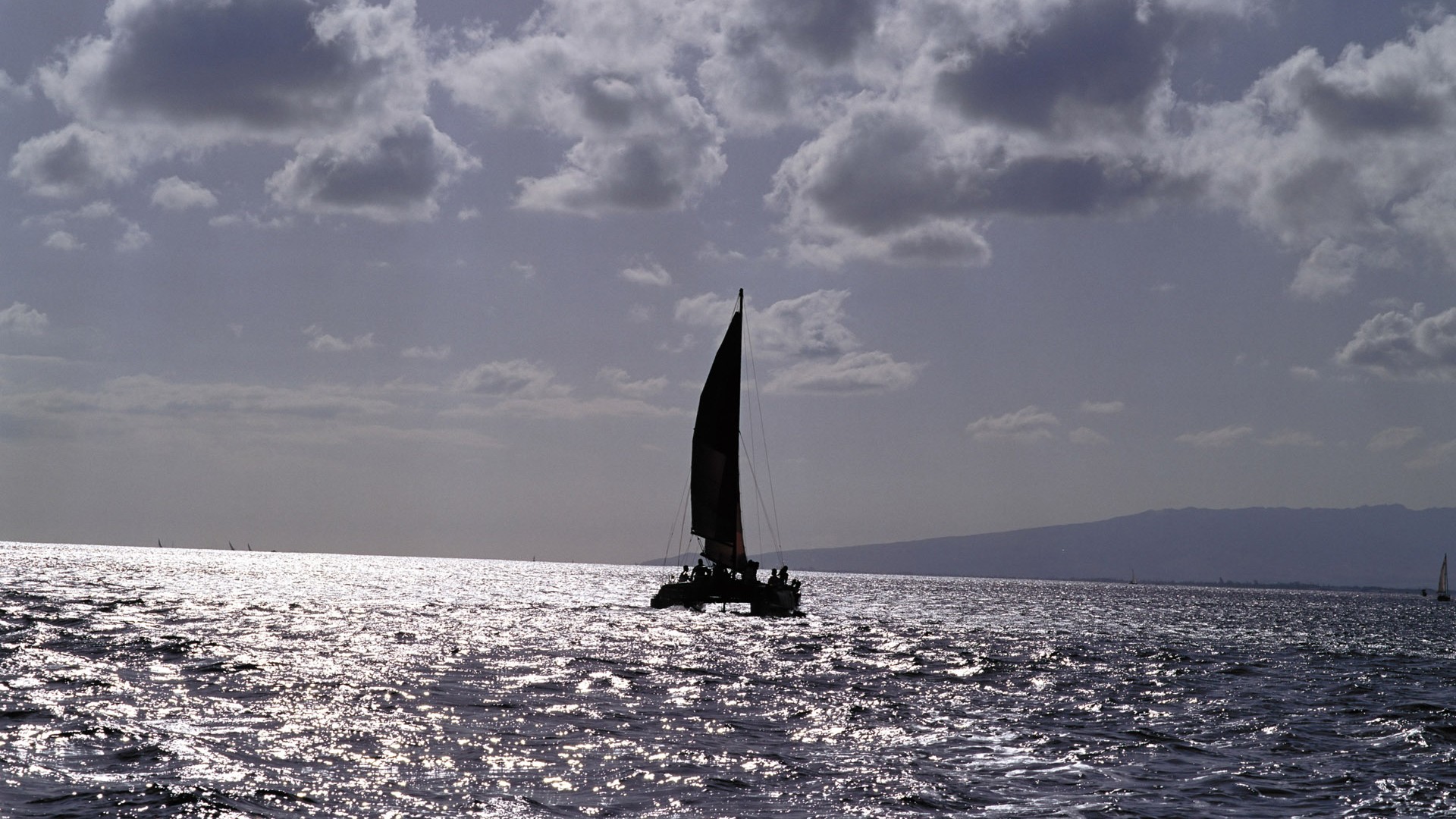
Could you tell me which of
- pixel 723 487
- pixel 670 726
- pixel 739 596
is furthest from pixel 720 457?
pixel 670 726

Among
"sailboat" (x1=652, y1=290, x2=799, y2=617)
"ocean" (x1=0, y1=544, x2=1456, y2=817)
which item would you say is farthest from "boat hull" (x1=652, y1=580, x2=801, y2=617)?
"ocean" (x1=0, y1=544, x2=1456, y2=817)

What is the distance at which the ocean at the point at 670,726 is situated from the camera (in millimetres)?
16484

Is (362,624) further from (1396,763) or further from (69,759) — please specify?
(1396,763)

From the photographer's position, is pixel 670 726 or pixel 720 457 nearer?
pixel 670 726

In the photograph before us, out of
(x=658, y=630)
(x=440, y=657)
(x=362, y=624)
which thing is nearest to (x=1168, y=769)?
(x=440, y=657)

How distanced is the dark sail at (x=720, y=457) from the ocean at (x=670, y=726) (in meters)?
14.8

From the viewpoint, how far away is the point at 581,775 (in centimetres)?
1758

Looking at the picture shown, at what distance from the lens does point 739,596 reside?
65.1 meters

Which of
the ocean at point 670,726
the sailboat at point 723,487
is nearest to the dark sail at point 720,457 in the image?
the sailboat at point 723,487

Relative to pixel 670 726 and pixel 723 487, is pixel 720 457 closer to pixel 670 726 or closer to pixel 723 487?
pixel 723 487

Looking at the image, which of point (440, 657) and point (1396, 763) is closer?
point (1396, 763)

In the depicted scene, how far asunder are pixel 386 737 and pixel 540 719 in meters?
3.51

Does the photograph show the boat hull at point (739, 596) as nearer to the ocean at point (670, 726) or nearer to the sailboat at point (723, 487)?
the sailboat at point (723, 487)

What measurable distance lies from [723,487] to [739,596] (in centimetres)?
602
